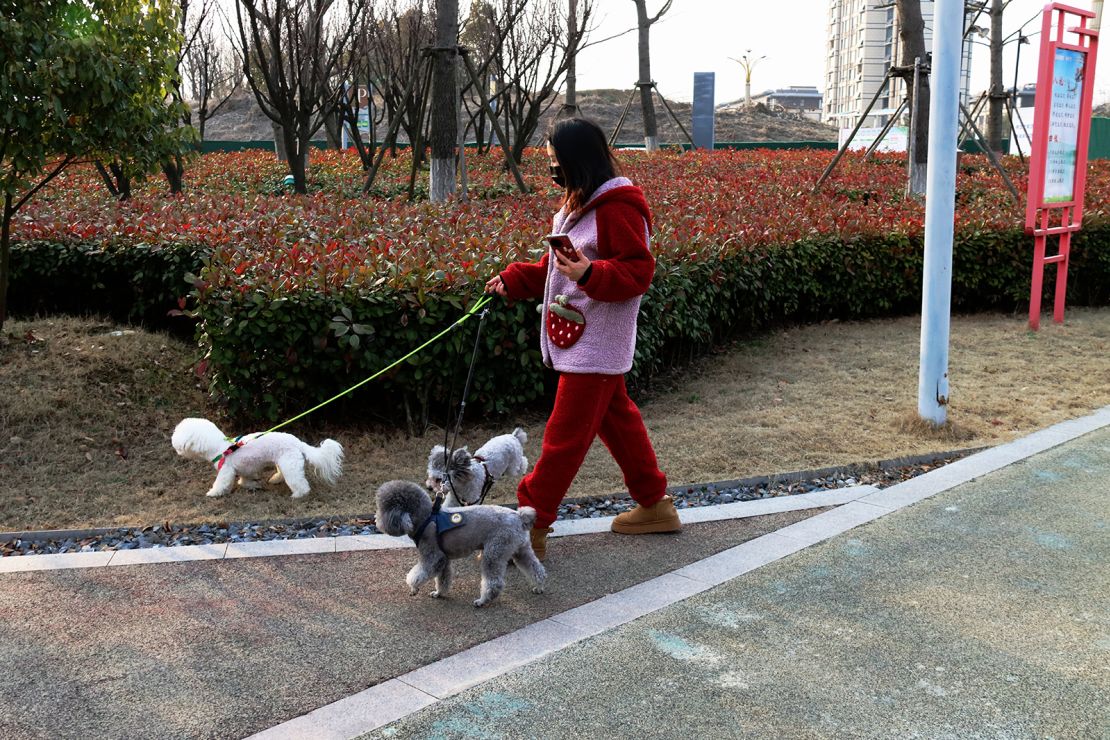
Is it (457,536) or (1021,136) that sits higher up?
(1021,136)

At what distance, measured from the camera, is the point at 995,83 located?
20.0 m

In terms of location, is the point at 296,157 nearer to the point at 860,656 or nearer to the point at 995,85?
the point at 860,656

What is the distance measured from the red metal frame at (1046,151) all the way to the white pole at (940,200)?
3.05m

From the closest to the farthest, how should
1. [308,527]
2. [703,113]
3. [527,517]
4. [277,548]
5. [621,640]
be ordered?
1. [621,640]
2. [527,517]
3. [277,548]
4. [308,527]
5. [703,113]

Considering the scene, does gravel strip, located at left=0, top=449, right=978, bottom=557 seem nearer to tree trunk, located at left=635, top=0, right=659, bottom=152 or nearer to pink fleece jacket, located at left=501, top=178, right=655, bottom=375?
pink fleece jacket, located at left=501, top=178, right=655, bottom=375

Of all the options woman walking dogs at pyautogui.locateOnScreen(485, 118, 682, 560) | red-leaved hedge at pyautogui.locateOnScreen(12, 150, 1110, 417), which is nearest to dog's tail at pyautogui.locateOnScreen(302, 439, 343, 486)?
red-leaved hedge at pyautogui.locateOnScreen(12, 150, 1110, 417)

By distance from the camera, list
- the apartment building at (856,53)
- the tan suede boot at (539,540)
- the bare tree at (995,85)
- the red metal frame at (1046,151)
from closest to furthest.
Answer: the tan suede boot at (539,540) < the red metal frame at (1046,151) < the bare tree at (995,85) < the apartment building at (856,53)

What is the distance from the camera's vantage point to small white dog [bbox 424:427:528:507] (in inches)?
152

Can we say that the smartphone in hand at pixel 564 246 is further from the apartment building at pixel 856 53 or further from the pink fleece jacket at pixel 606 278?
the apartment building at pixel 856 53

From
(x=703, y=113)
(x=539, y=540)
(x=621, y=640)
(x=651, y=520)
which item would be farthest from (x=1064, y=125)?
(x=703, y=113)

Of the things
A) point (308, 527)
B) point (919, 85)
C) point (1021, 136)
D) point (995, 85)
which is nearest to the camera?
point (308, 527)

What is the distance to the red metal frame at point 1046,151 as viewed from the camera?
780 centimetres

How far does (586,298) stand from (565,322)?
0.12 metres

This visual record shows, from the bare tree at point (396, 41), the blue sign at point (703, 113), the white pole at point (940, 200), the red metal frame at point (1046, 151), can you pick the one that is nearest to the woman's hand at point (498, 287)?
→ the white pole at point (940, 200)
